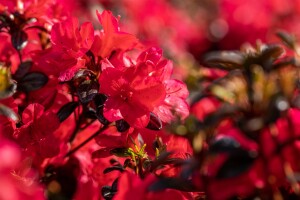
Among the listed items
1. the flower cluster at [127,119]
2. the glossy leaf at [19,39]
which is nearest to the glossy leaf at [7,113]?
the flower cluster at [127,119]

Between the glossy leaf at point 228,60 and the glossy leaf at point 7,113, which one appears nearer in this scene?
the glossy leaf at point 7,113

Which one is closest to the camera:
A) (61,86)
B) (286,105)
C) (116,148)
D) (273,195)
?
(286,105)

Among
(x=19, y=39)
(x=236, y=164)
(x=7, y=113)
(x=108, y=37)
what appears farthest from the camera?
(x=19, y=39)

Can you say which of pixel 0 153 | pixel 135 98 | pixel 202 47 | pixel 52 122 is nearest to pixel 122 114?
pixel 135 98

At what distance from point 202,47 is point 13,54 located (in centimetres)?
175

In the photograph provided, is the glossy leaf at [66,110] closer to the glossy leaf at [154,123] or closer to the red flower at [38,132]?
the red flower at [38,132]

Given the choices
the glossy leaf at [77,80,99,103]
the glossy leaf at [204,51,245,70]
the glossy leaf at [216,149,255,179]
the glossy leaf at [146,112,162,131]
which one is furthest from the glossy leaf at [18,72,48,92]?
the glossy leaf at [216,149,255,179]

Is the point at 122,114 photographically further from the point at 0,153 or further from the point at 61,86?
the point at 0,153

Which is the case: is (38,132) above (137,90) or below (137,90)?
below

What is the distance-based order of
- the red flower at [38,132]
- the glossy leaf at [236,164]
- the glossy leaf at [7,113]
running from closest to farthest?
the glossy leaf at [236,164] → the glossy leaf at [7,113] → the red flower at [38,132]

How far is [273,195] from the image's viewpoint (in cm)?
102

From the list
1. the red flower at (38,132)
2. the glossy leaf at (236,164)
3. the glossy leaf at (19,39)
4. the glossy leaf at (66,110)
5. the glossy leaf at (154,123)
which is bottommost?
the red flower at (38,132)

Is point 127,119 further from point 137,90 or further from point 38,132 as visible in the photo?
point 38,132

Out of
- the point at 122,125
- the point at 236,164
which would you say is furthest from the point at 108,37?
the point at 236,164
